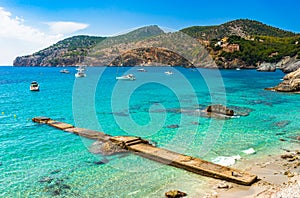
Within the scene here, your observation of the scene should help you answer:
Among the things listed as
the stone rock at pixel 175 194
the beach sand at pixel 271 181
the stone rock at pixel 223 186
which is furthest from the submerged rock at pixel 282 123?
the stone rock at pixel 175 194

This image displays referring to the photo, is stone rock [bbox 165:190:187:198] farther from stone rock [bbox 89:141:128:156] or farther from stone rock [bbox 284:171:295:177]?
stone rock [bbox 89:141:128:156]

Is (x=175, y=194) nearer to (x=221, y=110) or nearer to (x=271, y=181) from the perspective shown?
(x=271, y=181)

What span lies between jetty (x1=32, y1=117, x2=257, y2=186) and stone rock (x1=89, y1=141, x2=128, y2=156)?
48cm

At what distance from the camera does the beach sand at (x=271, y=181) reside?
40.8ft

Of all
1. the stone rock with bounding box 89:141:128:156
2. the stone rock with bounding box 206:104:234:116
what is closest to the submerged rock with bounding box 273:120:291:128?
the stone rock with bounding box 206:104:234:116

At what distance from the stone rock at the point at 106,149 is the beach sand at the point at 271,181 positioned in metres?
7.77

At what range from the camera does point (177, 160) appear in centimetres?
1722

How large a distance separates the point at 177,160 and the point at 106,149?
5.33 meters

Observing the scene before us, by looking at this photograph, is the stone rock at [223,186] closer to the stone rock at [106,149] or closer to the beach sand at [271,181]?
the beach sand at [271,181]

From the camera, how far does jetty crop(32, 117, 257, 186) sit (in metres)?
14.6

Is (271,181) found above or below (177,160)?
below

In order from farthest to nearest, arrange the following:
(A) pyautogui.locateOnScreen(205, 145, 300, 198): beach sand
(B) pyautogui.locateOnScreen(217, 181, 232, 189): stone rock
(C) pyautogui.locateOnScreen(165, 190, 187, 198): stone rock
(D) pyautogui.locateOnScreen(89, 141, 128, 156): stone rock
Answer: (D) pyautogui.locateOnScreen(89, 141, 128, 156): stone rock < (B) pyautogui.locateOnScreen(217, 181, 232, 189): stone rock < (C) pyautogui.locateOnScreen(165, 190, 187, 198): stone rock < (A) pyautogui.locateOnScreen(205, 145, 300, 198): beach sand

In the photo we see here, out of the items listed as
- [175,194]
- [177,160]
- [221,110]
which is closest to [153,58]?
[221,110]

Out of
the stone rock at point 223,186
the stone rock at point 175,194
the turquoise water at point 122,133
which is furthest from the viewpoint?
the turquoise water at point 122,133
